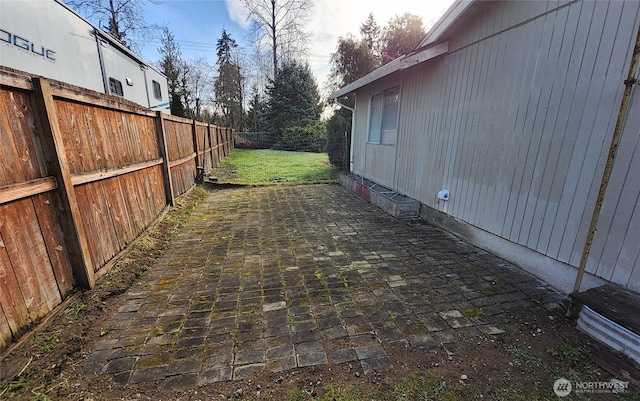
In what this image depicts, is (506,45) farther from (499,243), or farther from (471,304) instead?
(471,304)

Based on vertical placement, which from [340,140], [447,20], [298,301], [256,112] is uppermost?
[256,112]

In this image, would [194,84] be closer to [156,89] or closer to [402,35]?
[156,89]

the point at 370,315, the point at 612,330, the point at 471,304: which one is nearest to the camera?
the point at 612,330

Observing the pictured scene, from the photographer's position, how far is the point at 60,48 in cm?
436

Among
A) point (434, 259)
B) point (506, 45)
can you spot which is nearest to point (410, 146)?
point (506, 45)

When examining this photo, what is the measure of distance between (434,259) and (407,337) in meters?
1.56

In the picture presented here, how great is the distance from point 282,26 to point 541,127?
80.0 feet

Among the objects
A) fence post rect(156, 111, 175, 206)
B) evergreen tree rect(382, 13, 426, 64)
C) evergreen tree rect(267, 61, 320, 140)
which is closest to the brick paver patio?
fence post rect(156, 111, 175, 206)

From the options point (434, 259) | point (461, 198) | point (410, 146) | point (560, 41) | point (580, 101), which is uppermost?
point (560, 41)

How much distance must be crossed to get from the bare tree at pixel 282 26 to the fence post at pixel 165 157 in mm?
21156

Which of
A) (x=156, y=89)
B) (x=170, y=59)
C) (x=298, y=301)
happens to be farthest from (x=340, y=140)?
(x=170, y=59)

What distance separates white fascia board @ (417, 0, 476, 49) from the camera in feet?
11.5

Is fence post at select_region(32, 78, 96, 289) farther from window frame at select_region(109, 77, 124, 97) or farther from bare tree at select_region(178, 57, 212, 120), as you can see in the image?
bare tree at select_region(178, 57, 212, 120)

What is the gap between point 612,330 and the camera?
2.01m
